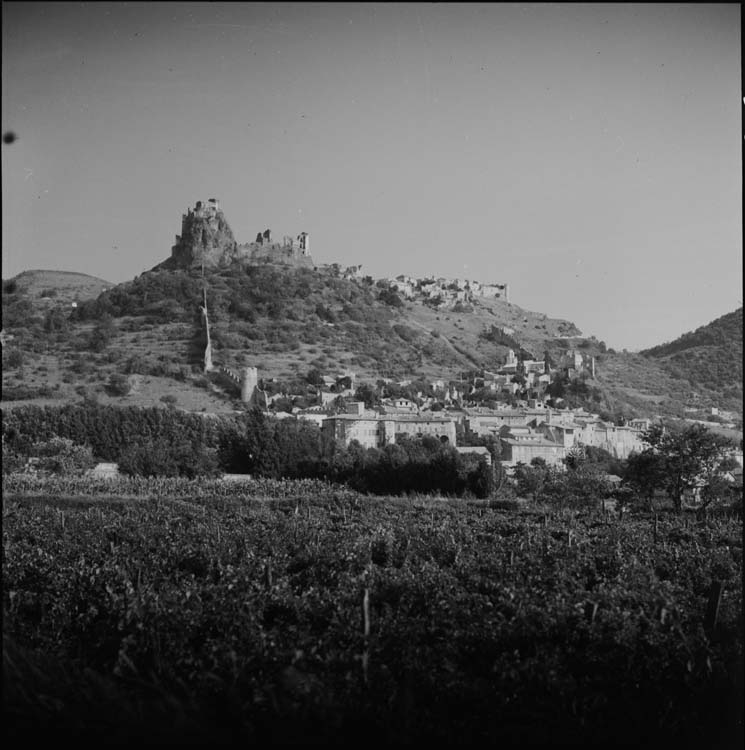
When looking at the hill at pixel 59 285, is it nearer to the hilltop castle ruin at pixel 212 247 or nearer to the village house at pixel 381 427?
the hilltop castle ruin at pixel 212 247

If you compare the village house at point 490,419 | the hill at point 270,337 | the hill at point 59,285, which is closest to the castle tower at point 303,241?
the hill at point 270,337

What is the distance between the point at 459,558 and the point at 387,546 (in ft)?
5.21

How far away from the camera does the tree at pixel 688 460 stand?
78.5 feet

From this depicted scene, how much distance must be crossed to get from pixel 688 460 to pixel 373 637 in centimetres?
2038

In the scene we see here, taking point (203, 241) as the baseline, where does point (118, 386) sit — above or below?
below

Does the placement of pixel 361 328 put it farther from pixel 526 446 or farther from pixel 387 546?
pixel 387 546

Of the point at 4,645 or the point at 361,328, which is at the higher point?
the point at 361,328

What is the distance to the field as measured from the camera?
3764mm

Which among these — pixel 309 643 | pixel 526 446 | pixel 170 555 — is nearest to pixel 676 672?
pixel 309 643

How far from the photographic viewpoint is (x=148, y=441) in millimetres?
39688

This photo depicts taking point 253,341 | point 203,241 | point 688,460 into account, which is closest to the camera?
point 688,460

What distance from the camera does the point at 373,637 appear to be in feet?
20.4

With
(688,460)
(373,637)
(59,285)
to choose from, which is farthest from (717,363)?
(59,285)

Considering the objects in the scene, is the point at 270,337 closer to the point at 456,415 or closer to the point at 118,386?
the point at 118,386
